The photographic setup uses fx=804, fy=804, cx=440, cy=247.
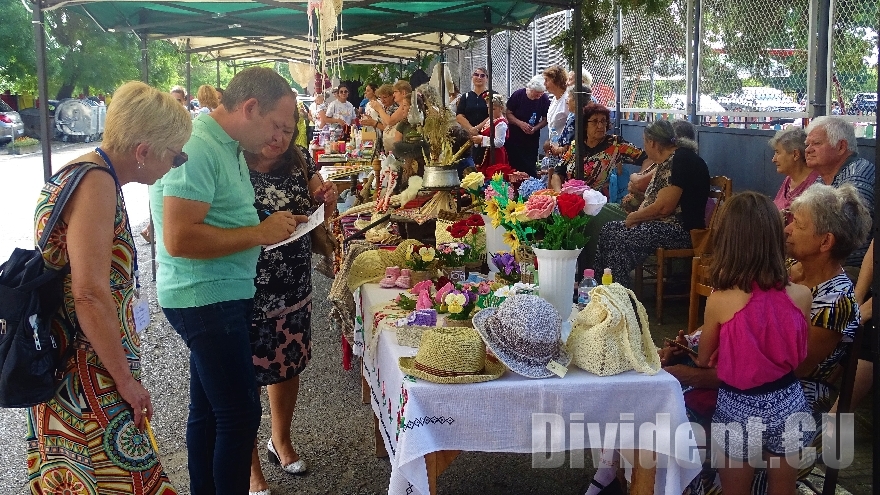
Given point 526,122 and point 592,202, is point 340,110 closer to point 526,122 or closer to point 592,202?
point 526,122

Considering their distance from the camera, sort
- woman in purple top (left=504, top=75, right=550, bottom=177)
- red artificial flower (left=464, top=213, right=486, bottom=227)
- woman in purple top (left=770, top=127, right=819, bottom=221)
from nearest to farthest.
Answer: red artificial flower (left=464, top=213, right=486, bottom=227) → woman in purple top (left=770, top=127, right=819, bottom=221) → woman in purple top (left=504, top=75, right=550, bottom=177)

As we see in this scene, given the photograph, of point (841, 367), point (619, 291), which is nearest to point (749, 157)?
point (841, 367)

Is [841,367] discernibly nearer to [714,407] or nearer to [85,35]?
[714,407]

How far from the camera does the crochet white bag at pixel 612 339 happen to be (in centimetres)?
239

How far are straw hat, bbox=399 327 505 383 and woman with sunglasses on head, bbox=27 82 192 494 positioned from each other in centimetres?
79

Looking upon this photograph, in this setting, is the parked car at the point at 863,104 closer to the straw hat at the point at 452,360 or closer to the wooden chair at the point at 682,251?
the wooden chair at the point at 682,251

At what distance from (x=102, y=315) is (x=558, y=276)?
145 centimetres

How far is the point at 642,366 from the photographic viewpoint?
7.89 feet

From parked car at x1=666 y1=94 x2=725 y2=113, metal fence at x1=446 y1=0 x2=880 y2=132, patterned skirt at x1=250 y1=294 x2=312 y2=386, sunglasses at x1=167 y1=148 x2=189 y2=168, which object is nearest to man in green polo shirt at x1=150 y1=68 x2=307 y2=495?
sunglasses at x1=167 y1=148 x2=189 y2=168

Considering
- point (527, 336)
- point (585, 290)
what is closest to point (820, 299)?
point (585, 290)

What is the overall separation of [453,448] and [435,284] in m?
1.00

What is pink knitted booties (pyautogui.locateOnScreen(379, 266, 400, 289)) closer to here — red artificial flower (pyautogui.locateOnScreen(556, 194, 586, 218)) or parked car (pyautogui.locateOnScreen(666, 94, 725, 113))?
red artificial flower (pyautogui.locateOnScreen(556, 194, 586, 218))

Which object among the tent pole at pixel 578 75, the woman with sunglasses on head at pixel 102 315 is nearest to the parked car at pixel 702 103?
the tent pole at pixel 578 75

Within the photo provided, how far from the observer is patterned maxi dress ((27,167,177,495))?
2033 mm
